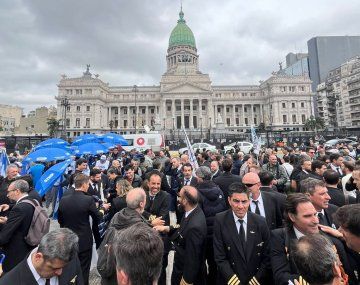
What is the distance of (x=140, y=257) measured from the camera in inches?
78.3

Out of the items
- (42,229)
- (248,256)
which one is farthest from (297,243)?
(42,229)

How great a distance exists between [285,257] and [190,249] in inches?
51.6

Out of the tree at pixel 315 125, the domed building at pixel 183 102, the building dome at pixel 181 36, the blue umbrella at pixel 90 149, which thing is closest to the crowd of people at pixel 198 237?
the blue umbrella at pixel 90 149

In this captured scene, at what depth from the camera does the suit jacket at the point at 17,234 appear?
400 centimetres

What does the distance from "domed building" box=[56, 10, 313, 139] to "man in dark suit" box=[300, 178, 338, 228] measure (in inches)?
2784

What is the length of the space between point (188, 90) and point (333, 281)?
79958 mm

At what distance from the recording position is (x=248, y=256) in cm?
361

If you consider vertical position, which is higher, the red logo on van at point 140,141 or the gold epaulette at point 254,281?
the red logo on van at point 140,141

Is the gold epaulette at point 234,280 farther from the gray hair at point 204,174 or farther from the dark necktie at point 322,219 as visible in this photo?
the gray hair at point 204,174

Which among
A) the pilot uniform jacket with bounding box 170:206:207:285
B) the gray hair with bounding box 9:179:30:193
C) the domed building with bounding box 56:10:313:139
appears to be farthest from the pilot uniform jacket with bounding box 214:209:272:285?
the domed building with bounding box 56:10:313:139

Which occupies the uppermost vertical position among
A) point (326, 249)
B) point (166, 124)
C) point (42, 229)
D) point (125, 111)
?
point (125, 111)

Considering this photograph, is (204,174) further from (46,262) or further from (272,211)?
(46,262)

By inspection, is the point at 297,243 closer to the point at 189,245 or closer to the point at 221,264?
the point at 221,264

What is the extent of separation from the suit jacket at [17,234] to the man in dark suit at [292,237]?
143 inches
